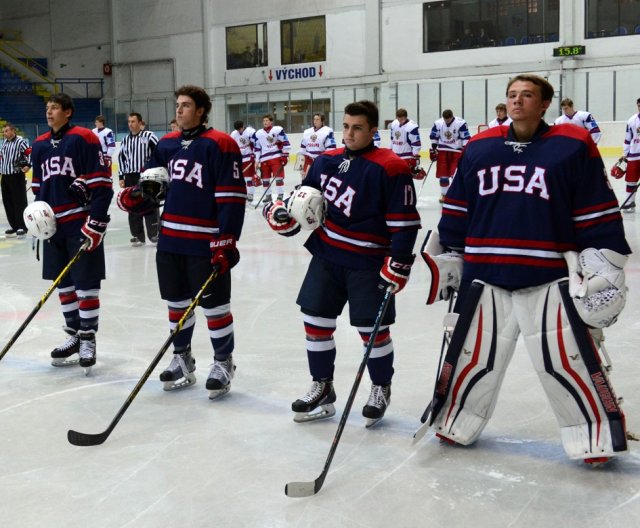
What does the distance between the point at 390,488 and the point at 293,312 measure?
287 centimetres

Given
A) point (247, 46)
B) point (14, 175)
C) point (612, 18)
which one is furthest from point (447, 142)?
point (247, 46)

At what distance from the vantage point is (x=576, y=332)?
2.92m

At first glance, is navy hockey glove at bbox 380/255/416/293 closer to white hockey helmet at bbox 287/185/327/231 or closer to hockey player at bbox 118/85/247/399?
white hockey helmet at bbox 287/185/327/231

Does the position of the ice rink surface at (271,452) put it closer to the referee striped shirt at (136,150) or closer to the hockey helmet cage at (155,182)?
the hockey helmet cage at (155,182)

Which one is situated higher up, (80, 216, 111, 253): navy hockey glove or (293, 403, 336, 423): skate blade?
(80, 216, 111, 253): navy hockey glove

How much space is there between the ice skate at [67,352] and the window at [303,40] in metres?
19.9

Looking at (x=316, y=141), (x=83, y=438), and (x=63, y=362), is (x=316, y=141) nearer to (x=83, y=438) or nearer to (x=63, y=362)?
(x=63, y=362)

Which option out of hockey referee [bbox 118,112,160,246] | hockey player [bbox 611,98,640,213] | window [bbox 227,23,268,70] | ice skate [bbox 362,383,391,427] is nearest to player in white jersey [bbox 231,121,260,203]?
hockey referee [bbox 118,112,160,246]

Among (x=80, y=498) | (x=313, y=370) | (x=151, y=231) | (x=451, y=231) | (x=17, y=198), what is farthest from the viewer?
(x=17, y=198)

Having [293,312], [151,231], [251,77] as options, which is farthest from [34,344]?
[251,77]

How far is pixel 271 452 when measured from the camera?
10.6 feet

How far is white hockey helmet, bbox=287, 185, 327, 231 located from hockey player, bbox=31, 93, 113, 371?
1.23 m

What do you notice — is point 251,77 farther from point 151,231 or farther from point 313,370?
point 313,370

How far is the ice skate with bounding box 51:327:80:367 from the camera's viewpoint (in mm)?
4516
